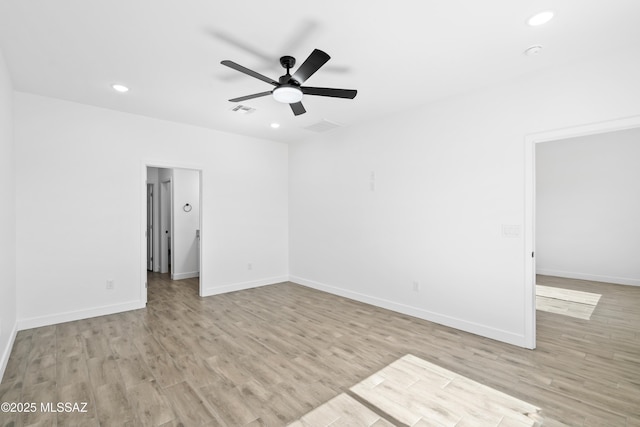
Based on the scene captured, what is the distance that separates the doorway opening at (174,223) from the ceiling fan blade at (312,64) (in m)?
4.37

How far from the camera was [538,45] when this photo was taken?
8.18 ft

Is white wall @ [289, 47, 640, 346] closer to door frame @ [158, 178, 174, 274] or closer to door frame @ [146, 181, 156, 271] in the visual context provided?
door frame @ [158, 178, 174, 274]

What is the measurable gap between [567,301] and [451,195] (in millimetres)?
2913

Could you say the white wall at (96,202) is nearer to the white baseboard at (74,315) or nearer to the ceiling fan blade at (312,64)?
the white baseboard at (74,315)

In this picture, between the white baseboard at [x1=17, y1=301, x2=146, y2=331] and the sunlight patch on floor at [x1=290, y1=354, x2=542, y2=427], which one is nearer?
the sunlight patch on floor at [x1=290, y1=354, x2=542, y2=427]

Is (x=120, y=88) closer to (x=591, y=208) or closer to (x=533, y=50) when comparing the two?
(x=533, y=50)

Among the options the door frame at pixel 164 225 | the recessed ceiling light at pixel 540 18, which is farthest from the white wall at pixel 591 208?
the door frame at pixel 164 225

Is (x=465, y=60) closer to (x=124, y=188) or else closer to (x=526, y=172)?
(x=526, y=172)

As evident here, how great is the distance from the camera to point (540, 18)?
2.13 m

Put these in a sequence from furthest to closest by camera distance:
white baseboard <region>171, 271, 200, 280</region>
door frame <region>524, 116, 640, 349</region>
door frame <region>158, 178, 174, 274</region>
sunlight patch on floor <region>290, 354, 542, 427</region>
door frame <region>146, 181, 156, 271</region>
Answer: door frame <region>146, 181, 156, 271</region>, door frame <region>158, 178, 174, 274</region>, white baseboard <region>171, 271, 200, 280</region>, door frame <region>524, 116, 640, 349</region>, sunlight patch on floor <region>290, 354, 542, 427</region>

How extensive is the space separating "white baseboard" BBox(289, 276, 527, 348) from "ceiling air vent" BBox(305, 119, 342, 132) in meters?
2.73

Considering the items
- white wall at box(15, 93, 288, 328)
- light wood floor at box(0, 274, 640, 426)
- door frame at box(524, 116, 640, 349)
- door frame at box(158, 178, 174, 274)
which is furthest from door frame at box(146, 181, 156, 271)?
door frame at box(524, 116, 640, 349)

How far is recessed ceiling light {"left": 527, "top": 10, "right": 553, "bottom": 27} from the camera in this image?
2082 mm

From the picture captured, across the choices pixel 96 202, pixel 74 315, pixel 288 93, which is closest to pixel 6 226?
pixel 96 202
